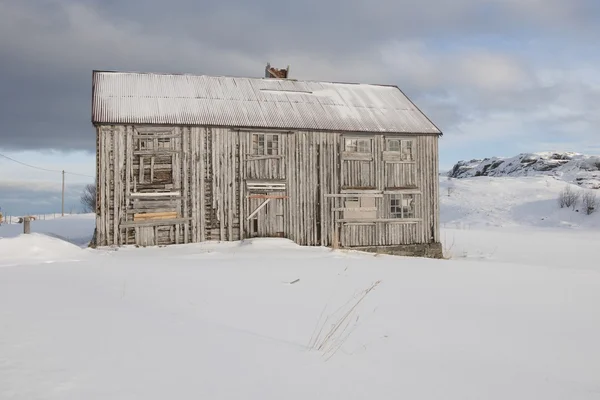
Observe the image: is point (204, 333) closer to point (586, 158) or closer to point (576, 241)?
point (576, 241)

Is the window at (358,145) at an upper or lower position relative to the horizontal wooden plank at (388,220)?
upper

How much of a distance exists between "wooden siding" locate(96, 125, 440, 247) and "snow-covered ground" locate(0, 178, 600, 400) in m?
4.65

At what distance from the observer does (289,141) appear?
1889cm

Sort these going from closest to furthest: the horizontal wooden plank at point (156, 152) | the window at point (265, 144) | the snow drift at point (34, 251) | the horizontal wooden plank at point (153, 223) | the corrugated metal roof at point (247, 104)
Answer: the snow drift at point (34, 251) < the horizontal wooden plank at point (153, 223) < the horizontal wooden plank at point (156, 152) < the corrugated metal roof at point (247, 104) < the window at point (265, 144)

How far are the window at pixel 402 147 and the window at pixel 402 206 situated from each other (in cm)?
169

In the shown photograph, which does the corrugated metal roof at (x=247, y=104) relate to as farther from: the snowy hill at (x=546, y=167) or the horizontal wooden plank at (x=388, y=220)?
the snowy hill at (x=546, y=167)

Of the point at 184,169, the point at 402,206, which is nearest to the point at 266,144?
the point at 184,169

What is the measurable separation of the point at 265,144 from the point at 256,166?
1016mm

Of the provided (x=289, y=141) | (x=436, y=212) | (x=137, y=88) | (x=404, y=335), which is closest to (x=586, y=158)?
(x=436, y=212)

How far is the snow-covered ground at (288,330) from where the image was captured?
130 inches

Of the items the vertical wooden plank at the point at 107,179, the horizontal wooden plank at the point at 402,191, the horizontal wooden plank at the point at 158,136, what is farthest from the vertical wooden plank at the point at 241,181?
the horizontal wooden plank at the point at 402,191

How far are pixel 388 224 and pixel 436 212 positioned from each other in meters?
2.44

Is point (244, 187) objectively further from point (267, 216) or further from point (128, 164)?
point (128, 164)

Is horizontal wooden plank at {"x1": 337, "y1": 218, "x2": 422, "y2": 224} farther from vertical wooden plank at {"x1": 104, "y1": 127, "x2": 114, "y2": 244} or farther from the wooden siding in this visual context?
vertical wooden plank at {"x1": 104, "y1": 127, "x2": 114, "y2": 244}
